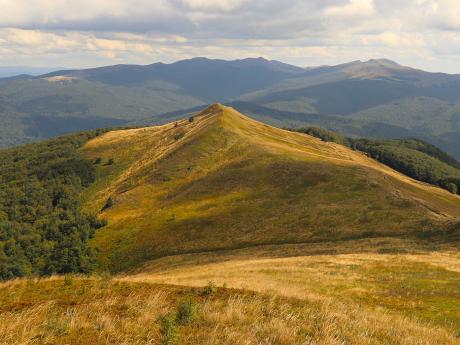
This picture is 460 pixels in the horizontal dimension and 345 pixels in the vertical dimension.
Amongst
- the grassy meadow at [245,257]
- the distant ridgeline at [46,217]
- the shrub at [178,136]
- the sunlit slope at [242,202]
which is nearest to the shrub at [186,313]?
the grassy meadow at [245,257]

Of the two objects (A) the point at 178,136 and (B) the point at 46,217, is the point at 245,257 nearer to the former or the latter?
(B) the point at 46,217

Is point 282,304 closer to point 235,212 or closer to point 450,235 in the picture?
Answer: point 450,235

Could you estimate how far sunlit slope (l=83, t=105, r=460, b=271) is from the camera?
6250 centimetres

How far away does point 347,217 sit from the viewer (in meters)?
63.6

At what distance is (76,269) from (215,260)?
133 feet

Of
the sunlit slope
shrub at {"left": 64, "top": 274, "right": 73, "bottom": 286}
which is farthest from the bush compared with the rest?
shrub at {"left": 64, "top": 274, "right": 73, "bottom": 286}

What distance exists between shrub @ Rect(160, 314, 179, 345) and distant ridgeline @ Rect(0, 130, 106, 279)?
72.7 meters

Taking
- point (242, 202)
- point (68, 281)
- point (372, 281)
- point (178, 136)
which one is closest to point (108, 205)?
point (242, 202)

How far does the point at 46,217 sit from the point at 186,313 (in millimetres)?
126859

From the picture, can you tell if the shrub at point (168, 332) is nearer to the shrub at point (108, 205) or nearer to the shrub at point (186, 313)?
the shrub at point (186, 313)

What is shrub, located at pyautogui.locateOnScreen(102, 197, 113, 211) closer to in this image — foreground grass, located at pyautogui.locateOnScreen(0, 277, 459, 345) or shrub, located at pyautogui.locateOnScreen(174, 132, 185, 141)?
shrub, located at pyautogui.locateOnScreen(174, 132, 185, 141)

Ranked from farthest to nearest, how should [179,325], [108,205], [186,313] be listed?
[108,205]
[186,313]
[179,325]

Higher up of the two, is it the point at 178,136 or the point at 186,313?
the point at 186,313

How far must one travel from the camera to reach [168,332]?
35.3 feet
